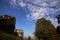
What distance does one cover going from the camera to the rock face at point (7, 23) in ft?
53.3

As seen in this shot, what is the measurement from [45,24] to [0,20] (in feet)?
17.6

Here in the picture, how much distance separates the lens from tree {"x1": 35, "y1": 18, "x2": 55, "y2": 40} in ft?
54.9

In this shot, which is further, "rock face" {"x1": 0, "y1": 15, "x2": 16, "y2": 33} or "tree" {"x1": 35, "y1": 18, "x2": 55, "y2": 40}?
"tree" {"x1": 35, "y1": 18, "x2": 55, "y2": 40}

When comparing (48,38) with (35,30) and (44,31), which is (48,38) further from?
(35,30)

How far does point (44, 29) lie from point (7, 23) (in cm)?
434

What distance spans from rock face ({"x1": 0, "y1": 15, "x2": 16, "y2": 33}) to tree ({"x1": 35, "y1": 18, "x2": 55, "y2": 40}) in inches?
116

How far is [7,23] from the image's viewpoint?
17562 millimetres

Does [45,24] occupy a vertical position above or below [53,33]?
above

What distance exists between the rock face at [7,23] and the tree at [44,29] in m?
2.96

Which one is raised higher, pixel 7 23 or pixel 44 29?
pixel 7 23

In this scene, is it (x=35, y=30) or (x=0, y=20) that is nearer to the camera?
(x=0, y=20)

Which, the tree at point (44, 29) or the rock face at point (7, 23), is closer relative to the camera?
the rock face at point (7, 23)

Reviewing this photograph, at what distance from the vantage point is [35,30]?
58.9ft

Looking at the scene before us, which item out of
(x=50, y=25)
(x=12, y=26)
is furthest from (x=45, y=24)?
(x=12, y=26)
